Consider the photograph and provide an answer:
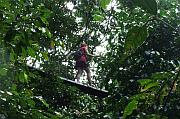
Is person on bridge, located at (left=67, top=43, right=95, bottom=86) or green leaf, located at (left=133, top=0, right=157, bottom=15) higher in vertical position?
person on bridge, located at (left=67, top=43, right=95, bottom=86)

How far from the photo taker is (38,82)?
6523mm

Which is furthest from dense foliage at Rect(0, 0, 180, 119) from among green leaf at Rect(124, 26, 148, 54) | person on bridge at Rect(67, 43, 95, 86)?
person on bridge at Rect(67, 43, 95, 86)

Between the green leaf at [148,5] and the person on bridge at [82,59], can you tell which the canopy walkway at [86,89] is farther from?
the green leaf at [148,5]

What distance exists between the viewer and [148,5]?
723 mm

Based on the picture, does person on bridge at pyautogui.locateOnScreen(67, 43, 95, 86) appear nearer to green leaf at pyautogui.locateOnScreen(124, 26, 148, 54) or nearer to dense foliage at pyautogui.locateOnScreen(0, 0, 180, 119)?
dense foliage at pyautogui.locateOnScreen(0, 0, 180, 119)

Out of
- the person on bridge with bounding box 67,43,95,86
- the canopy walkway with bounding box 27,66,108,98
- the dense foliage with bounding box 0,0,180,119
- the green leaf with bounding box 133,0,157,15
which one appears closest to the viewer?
the green leaf with bounding box 133,0,157,15

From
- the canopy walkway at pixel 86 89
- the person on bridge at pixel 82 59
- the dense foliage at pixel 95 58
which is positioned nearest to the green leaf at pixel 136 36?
the dense foliage at pixel 95 58

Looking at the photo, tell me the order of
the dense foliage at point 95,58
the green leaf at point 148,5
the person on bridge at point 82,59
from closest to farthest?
the green leaf at point 148,5 → the dense foliage at point 95,58 → the person on bridge at point 82,59

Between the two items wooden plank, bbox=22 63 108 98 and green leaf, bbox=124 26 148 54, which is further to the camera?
wooden plank, bbox=22 63 108 98

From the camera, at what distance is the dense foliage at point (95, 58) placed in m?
0.98

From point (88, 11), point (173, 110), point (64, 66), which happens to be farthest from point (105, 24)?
point (173, 110)

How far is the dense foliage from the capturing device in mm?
977

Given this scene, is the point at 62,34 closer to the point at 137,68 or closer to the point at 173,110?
the point at 137,68

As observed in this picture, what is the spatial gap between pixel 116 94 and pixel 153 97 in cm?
376
